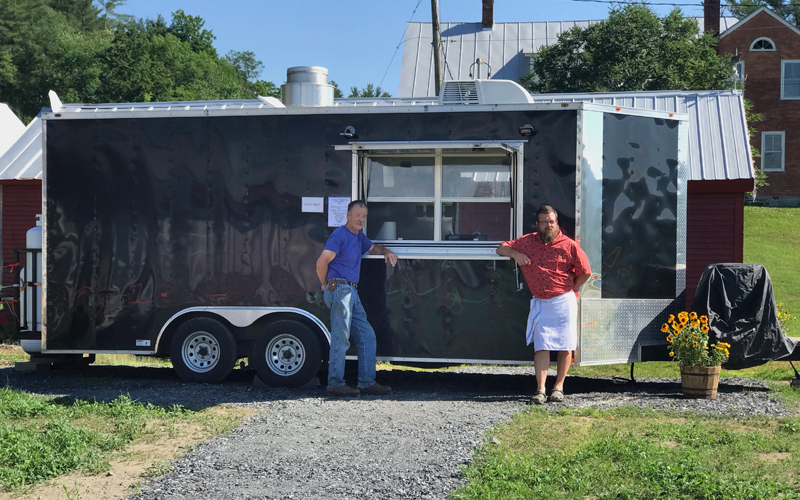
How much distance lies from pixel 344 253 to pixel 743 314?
4033 mm

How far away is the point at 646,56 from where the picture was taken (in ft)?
72.6

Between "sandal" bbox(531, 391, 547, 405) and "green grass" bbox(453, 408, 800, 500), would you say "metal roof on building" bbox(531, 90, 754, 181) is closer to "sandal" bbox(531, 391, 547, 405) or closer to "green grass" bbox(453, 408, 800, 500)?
"sandal" bbox(531, 391, 547, 405)

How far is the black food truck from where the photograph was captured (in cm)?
809

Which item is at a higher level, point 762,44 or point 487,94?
point 762,44

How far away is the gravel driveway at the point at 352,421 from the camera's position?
194 inches

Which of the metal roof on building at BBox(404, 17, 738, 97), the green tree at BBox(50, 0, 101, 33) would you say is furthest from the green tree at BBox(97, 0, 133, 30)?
the metal roof on building at BBox(404, 17, 738, 97)

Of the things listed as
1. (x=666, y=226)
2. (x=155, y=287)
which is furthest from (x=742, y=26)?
(x=155, y=287)

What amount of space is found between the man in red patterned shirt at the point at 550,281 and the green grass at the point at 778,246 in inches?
426

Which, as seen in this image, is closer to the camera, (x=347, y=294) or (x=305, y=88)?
(x=347, y=294)

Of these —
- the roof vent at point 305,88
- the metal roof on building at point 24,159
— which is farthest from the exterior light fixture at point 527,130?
the metal roof on building at point 24,159

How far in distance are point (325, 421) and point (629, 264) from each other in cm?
355

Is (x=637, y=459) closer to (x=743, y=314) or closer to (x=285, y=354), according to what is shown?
(x=743, y=314)

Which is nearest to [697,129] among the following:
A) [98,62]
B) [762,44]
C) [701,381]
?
[701,381]

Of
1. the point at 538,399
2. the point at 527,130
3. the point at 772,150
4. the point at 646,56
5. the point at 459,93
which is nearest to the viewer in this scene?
the point at 538,399
